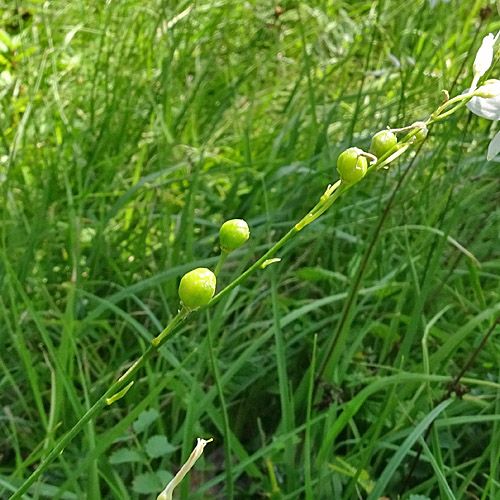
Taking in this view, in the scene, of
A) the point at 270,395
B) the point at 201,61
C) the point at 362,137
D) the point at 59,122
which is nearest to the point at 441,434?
the point at 270,395

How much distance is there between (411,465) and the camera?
3.02 ft

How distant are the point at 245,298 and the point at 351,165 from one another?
32.3 inches

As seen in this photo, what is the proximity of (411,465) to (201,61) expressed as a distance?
1476 mm

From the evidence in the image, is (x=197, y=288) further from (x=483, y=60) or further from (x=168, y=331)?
(x=483, y=60)

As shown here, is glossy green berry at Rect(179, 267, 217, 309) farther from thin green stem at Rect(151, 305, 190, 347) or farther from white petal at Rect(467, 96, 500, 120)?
white petal at Rect(467, 96, 500, 120)

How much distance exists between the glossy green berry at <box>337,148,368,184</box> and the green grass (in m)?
0.40

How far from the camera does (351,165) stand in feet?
1.39

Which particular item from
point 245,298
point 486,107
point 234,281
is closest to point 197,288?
point 234,281

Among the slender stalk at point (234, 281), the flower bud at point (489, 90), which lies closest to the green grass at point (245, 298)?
the slender stalk at point (234, 281)

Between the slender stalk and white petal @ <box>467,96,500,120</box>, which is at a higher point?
white petal @ <box>467,96,500,120</box>

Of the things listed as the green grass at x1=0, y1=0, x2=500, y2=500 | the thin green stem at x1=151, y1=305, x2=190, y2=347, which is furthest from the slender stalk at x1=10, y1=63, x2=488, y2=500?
the green grass at x1=0, y1=0, x2=500, y2=500

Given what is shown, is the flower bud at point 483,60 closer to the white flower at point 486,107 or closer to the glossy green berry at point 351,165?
the white flower at point 486,107

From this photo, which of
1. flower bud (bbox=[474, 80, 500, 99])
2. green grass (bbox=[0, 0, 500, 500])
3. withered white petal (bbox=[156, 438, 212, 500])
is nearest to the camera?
withered white petal (bbox=[156, 438, 212, 500])

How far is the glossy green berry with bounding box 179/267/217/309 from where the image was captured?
40cm
